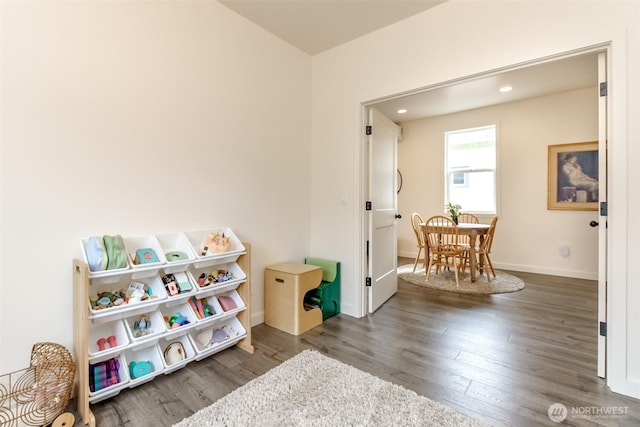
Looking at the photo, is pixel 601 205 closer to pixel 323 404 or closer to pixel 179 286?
pixel 323 404

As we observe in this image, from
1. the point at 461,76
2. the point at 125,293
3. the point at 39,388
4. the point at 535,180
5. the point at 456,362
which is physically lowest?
the point at 456,362

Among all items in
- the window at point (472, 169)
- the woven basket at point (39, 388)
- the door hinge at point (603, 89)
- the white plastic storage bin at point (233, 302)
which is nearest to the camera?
the woven basket at point (39, 388)

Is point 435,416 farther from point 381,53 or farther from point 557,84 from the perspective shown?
point 557,84

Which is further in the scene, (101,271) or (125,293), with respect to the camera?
(125,293)

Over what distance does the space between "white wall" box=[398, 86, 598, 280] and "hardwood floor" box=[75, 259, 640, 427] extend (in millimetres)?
1312

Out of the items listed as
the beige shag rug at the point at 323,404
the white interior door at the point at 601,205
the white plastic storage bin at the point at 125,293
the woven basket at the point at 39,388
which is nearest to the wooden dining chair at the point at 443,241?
the white interior door at the point at 601,205

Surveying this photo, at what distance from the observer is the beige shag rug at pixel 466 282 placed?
3.61 m

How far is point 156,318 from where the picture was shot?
5.89ft

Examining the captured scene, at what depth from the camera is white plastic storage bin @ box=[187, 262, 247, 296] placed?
6.55 ft

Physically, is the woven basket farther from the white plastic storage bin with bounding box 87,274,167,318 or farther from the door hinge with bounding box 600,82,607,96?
the door hinge with bounding box 600,82,607,96

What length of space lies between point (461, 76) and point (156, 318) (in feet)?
8.78

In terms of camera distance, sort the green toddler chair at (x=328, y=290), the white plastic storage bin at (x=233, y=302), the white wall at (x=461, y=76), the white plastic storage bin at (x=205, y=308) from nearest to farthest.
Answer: the white wall at (x=461, y=76)
the white plastic storage bin at (x=205, y=308)
the white plastic storage bin at (x=233, y=302)
the green toddler chair at (x=328, y=290)

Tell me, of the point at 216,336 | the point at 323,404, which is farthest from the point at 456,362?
the point at 216,336

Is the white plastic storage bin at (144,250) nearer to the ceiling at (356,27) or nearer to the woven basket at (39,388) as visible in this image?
the woven basket at (39,388)
